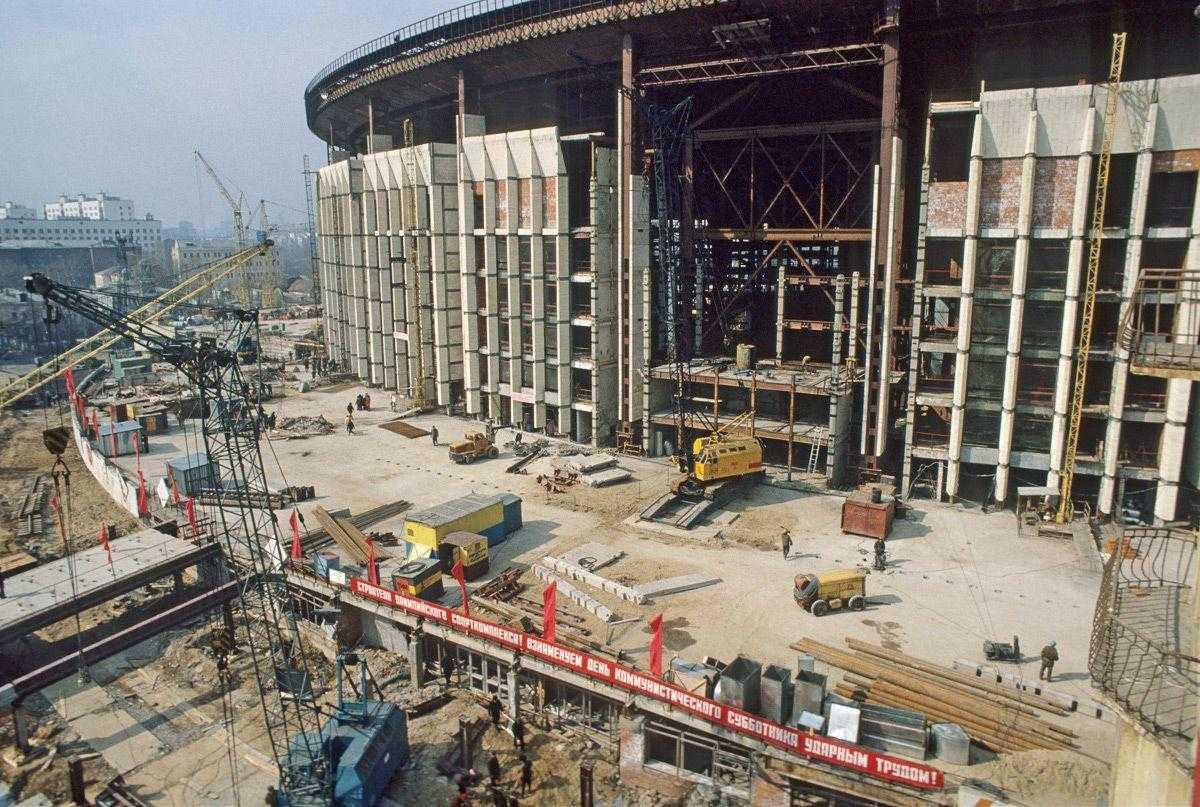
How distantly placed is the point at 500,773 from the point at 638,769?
4.16 metres

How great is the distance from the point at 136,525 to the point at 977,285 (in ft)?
156

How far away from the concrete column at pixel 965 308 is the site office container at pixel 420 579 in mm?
26766

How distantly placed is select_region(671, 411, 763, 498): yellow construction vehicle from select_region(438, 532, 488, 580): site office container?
1192cm

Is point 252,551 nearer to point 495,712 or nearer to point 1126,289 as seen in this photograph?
point 495,712

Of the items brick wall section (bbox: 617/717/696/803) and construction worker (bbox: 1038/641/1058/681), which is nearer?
brick wall section (bbox: 617/717/696/803)

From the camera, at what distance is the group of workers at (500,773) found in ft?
72.2

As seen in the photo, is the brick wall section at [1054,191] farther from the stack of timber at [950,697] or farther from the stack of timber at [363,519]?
the stack of timber at [363,519]

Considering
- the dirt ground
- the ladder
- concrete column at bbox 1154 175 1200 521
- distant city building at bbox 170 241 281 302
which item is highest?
distant city building at bbox 170 241 281 302

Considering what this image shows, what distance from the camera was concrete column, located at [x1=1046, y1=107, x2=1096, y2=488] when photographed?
35.9 metres

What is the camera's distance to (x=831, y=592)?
2966 centimetres

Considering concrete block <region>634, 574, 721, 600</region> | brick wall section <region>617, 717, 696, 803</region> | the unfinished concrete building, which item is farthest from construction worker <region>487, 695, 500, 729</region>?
the unfinished concrete building

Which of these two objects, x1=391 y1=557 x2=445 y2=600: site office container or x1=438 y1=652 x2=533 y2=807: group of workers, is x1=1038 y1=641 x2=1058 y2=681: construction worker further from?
x1=391 y1=557 x2=445 y2=600: site office container

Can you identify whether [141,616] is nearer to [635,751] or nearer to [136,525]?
[136,525]

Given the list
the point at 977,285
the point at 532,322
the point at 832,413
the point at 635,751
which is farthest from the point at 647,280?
the point at 635,751
